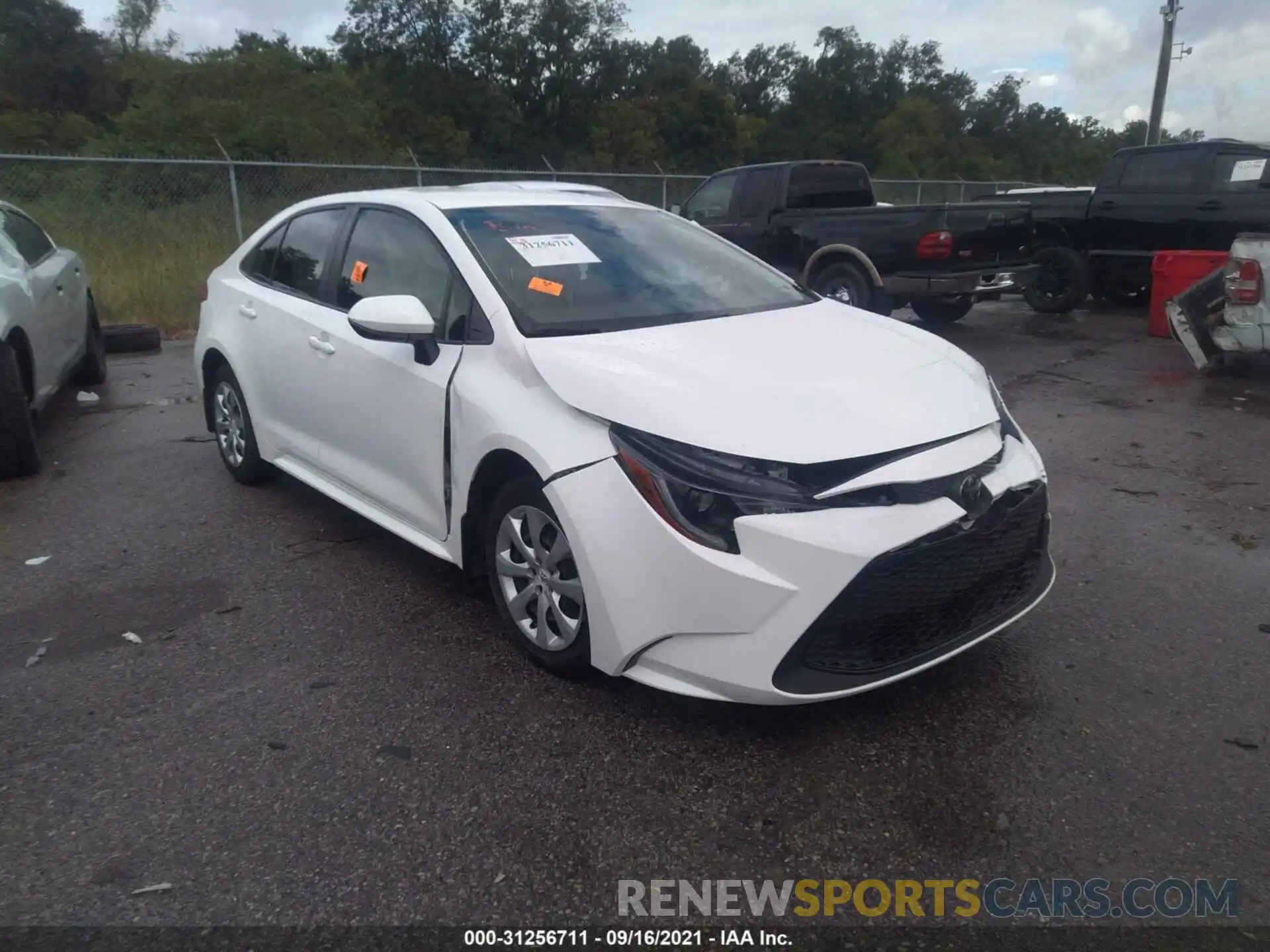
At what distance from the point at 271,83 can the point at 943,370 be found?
3091 cm

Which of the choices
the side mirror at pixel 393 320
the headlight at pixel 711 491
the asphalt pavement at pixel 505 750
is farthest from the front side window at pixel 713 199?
the headlight at pixel 711 491

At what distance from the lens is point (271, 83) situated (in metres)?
29.8

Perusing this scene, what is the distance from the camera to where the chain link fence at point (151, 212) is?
1195 centimetres

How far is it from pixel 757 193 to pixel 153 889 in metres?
10.1

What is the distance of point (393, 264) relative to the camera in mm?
4301

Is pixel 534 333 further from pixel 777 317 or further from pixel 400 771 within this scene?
pixel 400 771

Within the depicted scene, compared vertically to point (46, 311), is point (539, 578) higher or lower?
lower

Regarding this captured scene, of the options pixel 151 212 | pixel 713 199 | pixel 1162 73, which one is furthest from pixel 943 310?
pixel 1162 73

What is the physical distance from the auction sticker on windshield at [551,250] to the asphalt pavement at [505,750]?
4.69 feet

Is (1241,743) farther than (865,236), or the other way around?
(865,236)

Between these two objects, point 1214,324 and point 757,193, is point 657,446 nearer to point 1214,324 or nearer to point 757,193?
point 1214,324

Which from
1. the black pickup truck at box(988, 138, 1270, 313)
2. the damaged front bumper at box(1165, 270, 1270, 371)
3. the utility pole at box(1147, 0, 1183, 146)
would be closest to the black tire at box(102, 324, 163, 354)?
the black pickup truck at box(988, 138, 1270, 313)

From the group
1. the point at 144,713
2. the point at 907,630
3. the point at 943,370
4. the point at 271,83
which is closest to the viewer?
the point at 907,630

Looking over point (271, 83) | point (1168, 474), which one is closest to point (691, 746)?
point (1168, 474)
